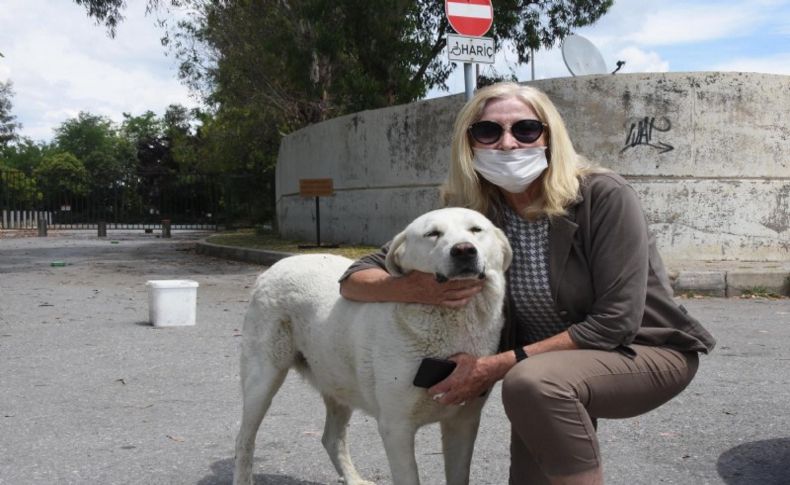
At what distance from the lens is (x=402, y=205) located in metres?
13.4

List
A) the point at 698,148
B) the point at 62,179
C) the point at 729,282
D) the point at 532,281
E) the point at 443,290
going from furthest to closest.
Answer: the point at 62,179 < the point at 698,148 < the point at 729,282 < the point at 532,281 < the point at 443,290

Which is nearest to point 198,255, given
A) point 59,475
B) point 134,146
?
point 59,475

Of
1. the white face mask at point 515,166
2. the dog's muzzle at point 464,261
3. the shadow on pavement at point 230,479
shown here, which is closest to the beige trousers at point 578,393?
the dog's muzzle at point 464,261

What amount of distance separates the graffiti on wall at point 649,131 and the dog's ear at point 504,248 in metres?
8.72

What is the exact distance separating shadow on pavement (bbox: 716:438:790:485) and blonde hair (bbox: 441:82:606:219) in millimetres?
1551

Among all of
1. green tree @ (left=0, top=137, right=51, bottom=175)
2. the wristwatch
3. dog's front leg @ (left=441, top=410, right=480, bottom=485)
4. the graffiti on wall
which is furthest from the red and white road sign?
green tree @ (left=0, top=137, right=51, bottom=175)

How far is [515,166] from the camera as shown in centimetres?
280

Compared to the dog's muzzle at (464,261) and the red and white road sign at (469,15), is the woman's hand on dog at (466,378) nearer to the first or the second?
the dog's muzzle at (464,261)

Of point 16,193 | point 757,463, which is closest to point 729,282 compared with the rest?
point 757,463

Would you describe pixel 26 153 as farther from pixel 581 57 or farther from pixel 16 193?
pixel 581 57

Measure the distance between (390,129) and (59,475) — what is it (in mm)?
10780

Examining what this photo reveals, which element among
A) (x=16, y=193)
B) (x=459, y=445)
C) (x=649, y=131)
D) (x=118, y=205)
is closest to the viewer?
(x=459, y=445)

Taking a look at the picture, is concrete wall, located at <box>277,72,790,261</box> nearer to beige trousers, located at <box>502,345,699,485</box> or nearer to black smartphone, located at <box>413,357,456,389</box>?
beige trousers, located at <box>502,345,699,485</box>

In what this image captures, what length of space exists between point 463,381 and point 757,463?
1.79 m
